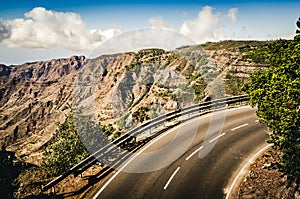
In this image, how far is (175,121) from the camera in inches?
794

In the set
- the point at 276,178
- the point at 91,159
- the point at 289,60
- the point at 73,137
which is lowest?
the point at 276,178

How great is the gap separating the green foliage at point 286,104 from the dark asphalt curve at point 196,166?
3.21 meters

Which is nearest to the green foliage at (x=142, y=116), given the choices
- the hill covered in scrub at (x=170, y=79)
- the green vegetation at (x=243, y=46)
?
the hill covered in scrub at (x=170, y=79)

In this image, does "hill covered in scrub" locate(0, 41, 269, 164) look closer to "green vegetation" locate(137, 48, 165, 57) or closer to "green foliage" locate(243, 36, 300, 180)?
"green vegetation" locate(137, 48, 165, 57)

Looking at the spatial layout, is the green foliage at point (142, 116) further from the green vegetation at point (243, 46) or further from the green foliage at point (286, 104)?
the green vegetation at point (243, 46)

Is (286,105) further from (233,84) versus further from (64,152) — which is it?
(233,84)

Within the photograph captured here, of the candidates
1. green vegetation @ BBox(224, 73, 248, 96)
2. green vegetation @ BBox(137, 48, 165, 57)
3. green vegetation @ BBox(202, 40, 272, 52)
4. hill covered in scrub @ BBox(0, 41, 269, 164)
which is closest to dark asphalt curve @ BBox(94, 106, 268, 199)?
hill covered in scrub @ BBox(0, 41, 269, 164)

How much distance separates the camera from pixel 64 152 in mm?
13516

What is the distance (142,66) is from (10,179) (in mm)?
82498

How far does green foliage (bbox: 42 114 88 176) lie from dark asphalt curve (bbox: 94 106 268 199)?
2.89m

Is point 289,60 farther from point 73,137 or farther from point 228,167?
point 73,137

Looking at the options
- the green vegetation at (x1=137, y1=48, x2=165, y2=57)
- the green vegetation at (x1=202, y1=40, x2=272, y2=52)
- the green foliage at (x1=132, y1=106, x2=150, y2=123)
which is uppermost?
the green vegetation at (x1=137, y1=48, x2=165, y2=57)

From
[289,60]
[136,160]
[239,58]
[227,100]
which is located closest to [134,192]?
[136,160]

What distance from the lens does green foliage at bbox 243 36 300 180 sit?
948 centimetres
